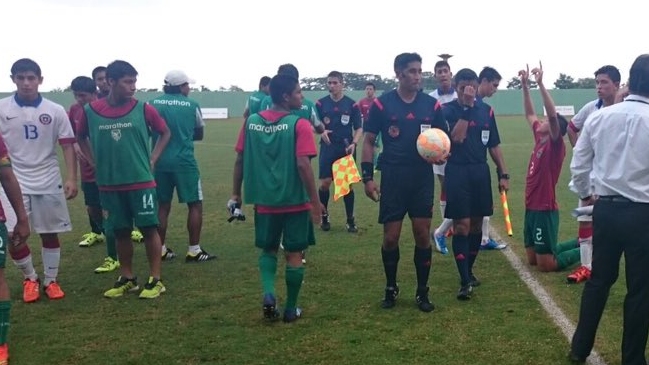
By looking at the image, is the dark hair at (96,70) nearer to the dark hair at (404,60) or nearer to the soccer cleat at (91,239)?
the soccer cleat at (91,239)

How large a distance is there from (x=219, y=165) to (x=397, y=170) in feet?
49.4

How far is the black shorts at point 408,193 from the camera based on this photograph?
6.20 metres

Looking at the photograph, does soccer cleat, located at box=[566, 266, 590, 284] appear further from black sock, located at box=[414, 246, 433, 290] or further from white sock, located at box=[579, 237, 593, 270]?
black sock, located at box=[414, 246, 433, 290]

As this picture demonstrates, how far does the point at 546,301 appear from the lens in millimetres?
6383

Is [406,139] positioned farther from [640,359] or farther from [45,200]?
[45,200]

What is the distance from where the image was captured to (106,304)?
660 centimetres

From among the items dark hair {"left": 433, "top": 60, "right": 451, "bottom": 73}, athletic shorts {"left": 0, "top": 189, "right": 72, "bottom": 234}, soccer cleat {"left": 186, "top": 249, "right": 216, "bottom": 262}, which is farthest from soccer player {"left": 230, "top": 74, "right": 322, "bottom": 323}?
dark hair {"left": 433, "top": 60, "right": 451, "bottom": 73}

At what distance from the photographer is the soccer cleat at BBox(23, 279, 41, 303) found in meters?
6.73

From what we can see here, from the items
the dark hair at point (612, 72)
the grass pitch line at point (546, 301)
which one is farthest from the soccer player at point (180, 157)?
the dark hair at point (612, 72)

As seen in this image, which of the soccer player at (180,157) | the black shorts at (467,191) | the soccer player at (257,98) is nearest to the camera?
the black shorts at (467,191)

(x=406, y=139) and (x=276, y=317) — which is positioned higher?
(x=406, y=139)

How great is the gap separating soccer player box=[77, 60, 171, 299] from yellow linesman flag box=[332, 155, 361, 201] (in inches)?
141

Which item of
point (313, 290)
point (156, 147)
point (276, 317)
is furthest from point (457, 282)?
point (156, 147)

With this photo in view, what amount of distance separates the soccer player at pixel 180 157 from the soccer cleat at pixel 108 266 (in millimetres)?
612
